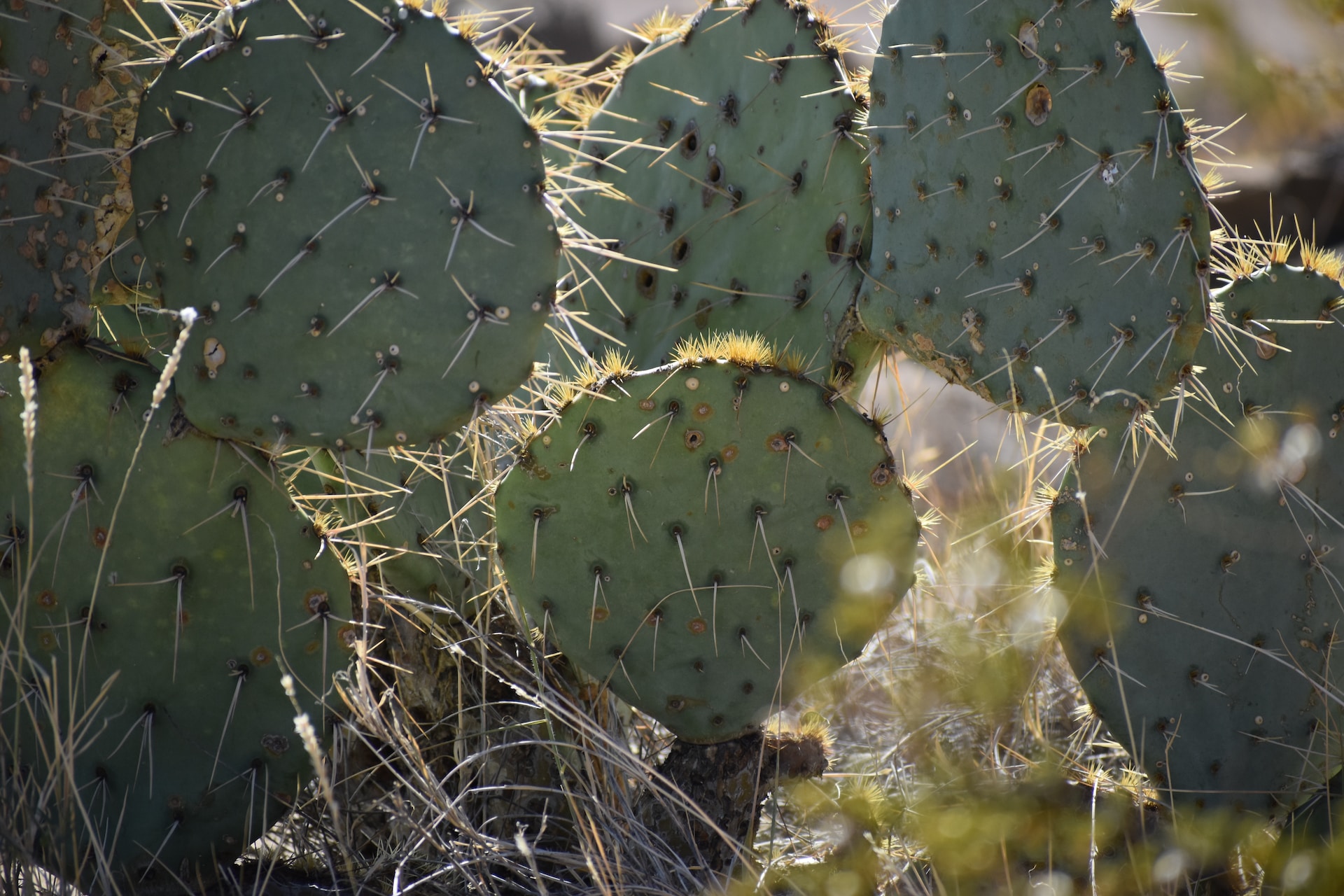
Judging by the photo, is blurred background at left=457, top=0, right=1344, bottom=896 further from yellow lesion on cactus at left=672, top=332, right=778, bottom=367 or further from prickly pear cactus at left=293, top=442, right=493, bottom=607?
prickly pear cactus at left=293, top=442, right=493, bottom=607

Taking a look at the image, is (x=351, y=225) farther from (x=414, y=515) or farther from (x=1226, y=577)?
(x=1226, y=577)

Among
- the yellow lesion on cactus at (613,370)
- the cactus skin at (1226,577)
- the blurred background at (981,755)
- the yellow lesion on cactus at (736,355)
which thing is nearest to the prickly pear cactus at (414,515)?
the yellow lesion on cactus at (613,370)

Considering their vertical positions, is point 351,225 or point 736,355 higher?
point 351,225

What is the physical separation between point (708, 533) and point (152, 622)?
766 millimetres

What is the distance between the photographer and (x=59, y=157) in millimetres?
1485

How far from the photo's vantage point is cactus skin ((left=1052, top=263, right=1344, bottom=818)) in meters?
1.78

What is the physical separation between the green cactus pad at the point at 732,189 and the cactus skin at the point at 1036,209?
13cm

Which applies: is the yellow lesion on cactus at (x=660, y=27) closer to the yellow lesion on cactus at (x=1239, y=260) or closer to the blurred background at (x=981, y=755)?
the blurred background at (x=981, y=755)

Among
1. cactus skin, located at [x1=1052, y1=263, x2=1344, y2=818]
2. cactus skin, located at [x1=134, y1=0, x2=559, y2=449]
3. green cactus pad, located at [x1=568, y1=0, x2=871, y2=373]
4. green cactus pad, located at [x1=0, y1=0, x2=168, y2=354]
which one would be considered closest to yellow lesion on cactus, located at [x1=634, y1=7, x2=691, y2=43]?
green cactus pad, located at [x1=568, y1=0, x2=871, y2=373]

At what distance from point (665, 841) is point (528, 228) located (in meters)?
0.93

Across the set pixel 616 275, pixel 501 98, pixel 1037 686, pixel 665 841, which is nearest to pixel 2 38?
pixel 501 98

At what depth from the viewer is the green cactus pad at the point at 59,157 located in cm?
148

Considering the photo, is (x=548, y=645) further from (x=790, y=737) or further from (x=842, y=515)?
(x=842, y=515)

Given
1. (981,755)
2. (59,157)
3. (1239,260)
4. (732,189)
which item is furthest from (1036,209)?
(59,157)
